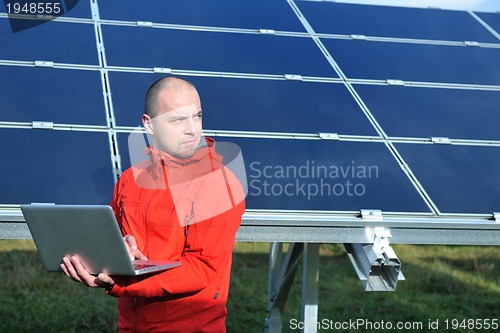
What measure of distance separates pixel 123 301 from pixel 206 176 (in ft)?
2.26

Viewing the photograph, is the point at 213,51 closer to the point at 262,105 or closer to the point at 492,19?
the point at 262,105

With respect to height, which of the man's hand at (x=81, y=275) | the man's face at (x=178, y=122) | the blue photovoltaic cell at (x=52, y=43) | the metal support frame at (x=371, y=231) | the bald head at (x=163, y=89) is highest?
the blue photovoltaic cell at (x=52, y=43)

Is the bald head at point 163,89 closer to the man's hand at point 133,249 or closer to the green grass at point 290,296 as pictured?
the man's hand at point 133,249

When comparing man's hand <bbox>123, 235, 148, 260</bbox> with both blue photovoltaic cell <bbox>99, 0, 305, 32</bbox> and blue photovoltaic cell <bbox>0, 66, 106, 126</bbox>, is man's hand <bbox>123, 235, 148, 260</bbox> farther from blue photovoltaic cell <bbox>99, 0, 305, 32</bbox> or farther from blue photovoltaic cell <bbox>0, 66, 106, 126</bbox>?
blue photovoltaic cell <bbox>99, 0, 305, 32</bbox>

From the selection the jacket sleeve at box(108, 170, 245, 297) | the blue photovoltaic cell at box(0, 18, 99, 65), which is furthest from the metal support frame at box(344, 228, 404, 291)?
the blue photovoltaic cell at box(0, 18, 99, 65)

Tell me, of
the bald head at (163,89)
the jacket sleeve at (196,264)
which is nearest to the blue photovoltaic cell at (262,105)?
the bald head at (163,89)

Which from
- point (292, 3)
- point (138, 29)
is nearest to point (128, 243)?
point (138, 29)

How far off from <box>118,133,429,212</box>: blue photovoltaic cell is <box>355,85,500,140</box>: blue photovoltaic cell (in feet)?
1.41

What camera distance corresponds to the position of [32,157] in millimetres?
4762

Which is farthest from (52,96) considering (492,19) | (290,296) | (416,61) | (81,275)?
(290,296)

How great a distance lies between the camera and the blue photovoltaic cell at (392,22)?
7.19 meters

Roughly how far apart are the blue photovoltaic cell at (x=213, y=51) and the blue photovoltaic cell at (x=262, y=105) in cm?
22

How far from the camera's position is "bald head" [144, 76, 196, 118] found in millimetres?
3438

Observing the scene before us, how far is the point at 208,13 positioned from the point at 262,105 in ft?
5.64
